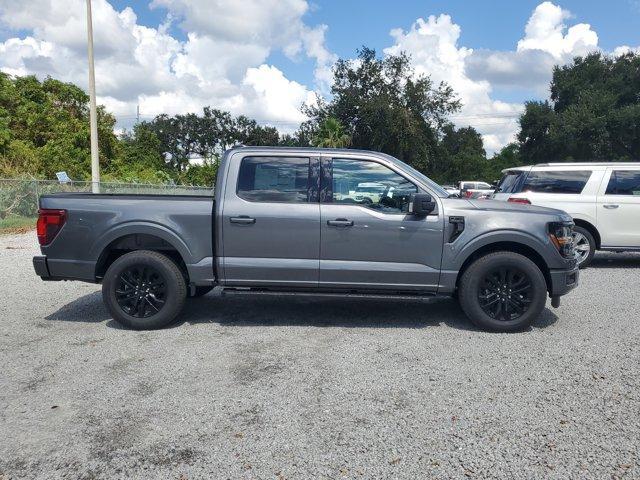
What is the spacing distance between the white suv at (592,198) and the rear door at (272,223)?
5301 mm

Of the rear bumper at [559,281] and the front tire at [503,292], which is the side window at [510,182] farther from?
the front tire at [503,292]

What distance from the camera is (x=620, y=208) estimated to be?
374 inches

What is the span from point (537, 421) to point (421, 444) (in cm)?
89

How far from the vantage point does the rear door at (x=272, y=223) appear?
5.53 metres

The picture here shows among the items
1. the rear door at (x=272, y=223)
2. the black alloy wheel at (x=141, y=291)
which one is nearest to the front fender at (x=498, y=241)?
the rear door at (x=272, y=223)

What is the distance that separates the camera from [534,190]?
9742mm

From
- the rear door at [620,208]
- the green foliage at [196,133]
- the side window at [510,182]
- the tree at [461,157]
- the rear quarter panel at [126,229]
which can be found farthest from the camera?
the green foliage at [196,133]

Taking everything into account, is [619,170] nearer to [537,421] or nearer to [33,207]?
[537,421]

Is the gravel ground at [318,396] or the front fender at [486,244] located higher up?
the front fender at [486,244]

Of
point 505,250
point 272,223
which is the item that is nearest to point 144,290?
point 272,223

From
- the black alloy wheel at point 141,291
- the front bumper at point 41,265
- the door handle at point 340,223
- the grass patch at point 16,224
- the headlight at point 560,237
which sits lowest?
the grass patch at point 16,224

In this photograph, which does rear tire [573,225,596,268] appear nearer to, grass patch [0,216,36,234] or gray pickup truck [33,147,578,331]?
gray pickup truck [33,147,578,331]

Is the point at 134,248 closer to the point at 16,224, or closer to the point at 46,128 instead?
the point at 16,224

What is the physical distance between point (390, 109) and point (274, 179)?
41.6 metres
